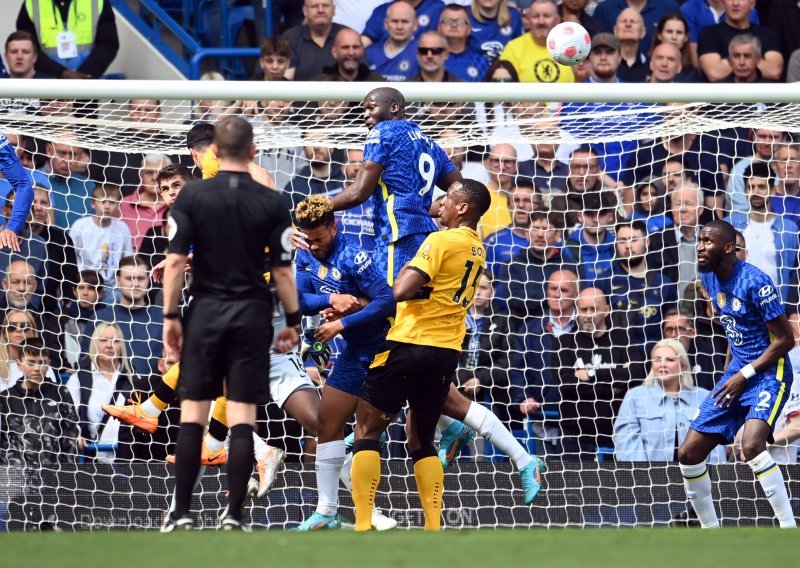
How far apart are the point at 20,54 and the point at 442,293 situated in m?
5.96

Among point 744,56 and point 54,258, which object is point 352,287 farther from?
point 744,56

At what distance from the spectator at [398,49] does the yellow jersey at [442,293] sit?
470cm

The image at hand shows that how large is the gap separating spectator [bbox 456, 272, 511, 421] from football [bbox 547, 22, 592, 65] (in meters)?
2.11

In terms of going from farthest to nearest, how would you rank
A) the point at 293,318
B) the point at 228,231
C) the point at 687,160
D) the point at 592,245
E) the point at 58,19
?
the point at 58,19, the point at 687,160, the point at 592,245, the point at 293,318, the point at 228,231

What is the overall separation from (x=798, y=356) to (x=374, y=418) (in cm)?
412

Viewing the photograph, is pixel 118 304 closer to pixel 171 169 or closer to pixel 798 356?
pixel 171 169

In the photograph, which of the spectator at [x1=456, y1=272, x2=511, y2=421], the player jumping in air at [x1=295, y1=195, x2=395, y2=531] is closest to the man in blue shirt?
the player jumping in air at [x1=295, y1=195, x2=395, y2=531]

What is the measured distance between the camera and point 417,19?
475 inches

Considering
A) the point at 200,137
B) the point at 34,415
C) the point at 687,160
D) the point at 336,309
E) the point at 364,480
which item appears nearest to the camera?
the point at 364,480

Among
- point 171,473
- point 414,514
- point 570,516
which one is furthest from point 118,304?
point 570,516

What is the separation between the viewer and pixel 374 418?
7.42 meters

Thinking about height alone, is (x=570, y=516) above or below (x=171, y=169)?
below

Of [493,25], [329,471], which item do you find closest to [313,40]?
[493,25]

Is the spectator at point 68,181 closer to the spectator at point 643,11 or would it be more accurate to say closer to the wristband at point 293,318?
the wristband at point 293,318
